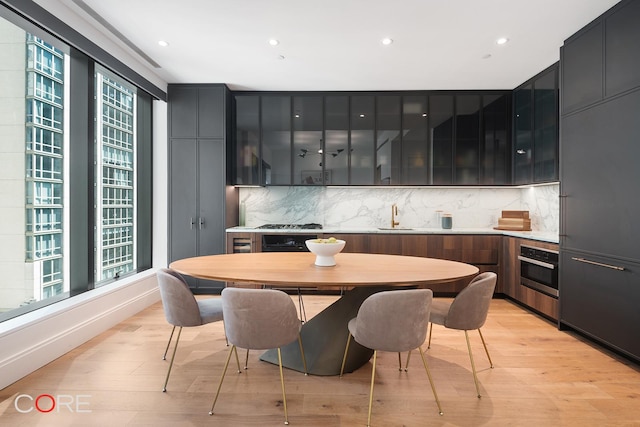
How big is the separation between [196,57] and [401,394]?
3.66 meters

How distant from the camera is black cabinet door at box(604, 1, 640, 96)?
8.04ft

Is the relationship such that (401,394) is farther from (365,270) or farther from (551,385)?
(551,385)

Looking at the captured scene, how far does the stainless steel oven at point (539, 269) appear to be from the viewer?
3.31 meters

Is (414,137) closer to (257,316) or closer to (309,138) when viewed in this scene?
(309,138)

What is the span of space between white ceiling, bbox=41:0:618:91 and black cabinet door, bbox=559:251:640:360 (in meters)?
2.07

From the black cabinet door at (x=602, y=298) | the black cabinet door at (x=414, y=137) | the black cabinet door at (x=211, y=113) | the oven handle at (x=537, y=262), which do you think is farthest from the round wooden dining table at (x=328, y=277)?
the black cabinet door at (x=211, y=113)

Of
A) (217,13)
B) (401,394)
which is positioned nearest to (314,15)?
(217,13)

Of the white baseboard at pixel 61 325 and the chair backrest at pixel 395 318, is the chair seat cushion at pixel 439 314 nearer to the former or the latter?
the chair backrest at pixel 395 318

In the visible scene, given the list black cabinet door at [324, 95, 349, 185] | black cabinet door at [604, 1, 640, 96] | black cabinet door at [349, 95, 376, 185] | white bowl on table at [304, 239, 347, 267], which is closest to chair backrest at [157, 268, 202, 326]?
white bowl on table at [304, 239, 347, 267]

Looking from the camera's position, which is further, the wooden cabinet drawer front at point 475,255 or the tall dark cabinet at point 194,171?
the tall dark cabinet at point 194,171

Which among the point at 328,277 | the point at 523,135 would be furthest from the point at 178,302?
the point at 523,135

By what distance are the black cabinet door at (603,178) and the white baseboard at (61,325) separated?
172 inches

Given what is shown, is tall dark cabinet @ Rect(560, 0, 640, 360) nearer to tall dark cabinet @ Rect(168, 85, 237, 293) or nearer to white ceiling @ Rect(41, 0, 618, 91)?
white ceiling @ Rect(41, 0, 618, 91)

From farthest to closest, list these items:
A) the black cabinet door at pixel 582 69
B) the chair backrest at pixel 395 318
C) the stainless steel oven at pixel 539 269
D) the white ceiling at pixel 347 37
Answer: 1. the stainless steel oven at pixel 539 269
2. the black cabinet door at pixel 582 69
3. the white ceiling at pixel 347 37
4. the chair backrest at pixel 395 318
